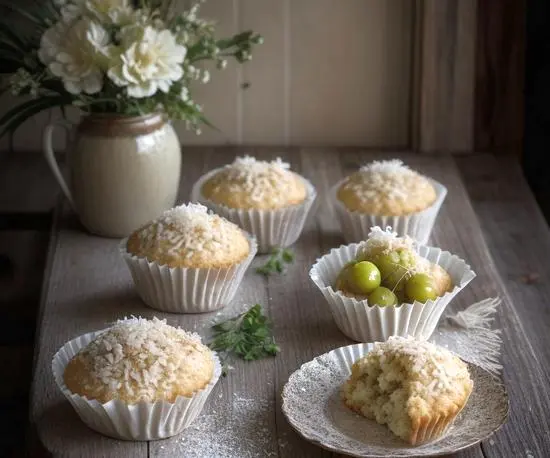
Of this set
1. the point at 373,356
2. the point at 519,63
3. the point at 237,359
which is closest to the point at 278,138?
the point at 519,63

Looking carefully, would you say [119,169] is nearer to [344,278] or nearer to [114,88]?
[114,88]

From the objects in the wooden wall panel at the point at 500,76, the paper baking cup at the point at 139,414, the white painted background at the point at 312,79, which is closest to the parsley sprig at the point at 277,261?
the paper baking cup at the point at 139,414

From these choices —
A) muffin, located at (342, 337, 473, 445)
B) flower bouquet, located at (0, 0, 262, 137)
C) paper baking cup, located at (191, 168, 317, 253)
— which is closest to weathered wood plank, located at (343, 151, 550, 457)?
muffin, located at (342, 337, 473, 445)

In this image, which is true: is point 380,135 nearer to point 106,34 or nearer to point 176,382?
point 106,34

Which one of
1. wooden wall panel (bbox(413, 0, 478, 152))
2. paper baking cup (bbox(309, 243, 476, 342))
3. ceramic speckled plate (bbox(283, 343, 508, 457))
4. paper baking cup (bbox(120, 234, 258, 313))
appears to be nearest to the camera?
ceramic speckled plate (bbox(283, 343, 508, 457))

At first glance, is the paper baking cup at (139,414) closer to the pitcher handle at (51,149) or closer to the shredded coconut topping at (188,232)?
the shredded coconut topping at (188,232)

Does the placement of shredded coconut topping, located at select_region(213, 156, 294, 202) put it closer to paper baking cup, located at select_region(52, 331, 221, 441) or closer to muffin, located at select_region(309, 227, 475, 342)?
muffin, located at select_region(309, 227, 475, 342)

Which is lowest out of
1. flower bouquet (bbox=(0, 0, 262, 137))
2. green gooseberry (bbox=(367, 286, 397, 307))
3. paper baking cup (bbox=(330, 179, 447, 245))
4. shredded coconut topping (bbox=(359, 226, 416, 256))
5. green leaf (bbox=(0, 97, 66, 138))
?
paper baking cup (bbox=(330, 179, 447, 245))
